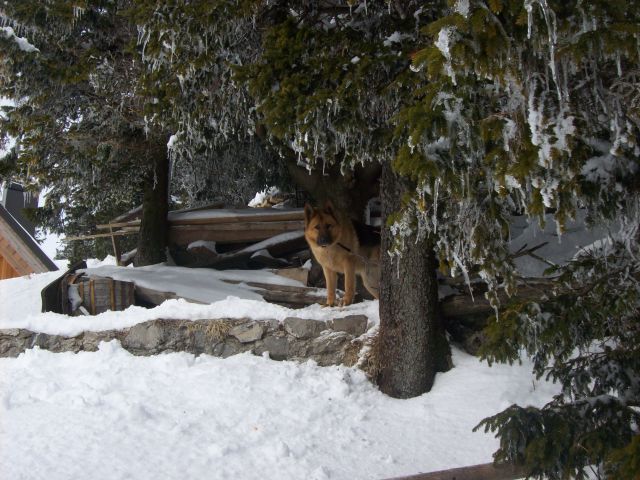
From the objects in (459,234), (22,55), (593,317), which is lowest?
(593,317)

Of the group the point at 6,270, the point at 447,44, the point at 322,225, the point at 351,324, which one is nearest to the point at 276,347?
the point at 351,324

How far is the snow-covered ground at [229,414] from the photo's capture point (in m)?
5.75

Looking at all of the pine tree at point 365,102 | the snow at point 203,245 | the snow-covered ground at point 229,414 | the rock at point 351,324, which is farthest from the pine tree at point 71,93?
the rock at point 351,324

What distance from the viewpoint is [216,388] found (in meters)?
7.26

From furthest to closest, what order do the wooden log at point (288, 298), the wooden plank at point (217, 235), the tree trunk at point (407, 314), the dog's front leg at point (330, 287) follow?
the wooden plank at point (217, 235) < the wooden log at point (288, 298) < the dog's front leg at point (330, 287) < the tree trunk at point (407, 314)

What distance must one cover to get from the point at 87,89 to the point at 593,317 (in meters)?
7.45

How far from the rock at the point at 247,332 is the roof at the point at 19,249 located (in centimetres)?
751

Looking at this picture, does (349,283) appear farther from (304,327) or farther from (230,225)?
(230,225)

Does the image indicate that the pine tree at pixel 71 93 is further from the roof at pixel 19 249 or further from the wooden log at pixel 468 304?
the wooden log at pixel 468 304

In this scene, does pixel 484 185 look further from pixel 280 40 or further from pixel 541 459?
pixel 280 40

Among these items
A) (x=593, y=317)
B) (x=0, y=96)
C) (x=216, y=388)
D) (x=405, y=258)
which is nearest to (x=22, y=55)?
(x=0, y=96)

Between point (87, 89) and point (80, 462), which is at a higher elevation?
point (87, 89)

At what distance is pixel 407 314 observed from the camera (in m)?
6.84

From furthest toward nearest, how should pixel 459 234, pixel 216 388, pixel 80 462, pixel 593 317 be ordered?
1. pixel 216 388
2. pixel 80 462
3. pixel 459 234
4. pixel 593 317
